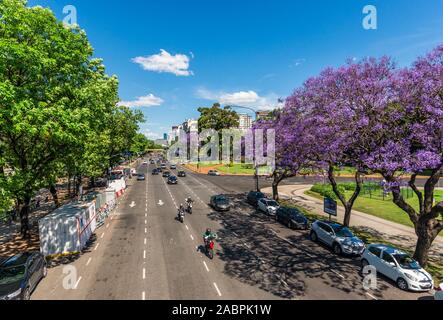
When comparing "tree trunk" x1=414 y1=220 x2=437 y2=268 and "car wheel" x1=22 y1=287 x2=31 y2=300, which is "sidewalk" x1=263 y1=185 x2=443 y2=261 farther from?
"car wheel" x1=22 y1=287 x2=31 y2=300

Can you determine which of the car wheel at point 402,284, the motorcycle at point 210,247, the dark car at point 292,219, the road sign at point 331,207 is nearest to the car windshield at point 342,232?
the dark car at point 292,219

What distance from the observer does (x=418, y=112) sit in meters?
14.0

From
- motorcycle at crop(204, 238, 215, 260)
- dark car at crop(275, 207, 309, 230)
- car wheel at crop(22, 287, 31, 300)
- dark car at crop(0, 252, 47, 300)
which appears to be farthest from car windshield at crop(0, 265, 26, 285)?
dark car at crop(275, 207, 309, 230)

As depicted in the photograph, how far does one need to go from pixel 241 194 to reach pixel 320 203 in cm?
1122

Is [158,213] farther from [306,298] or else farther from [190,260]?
[306,298]

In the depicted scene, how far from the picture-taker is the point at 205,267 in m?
15.5

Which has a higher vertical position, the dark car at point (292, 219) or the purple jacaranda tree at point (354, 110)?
the purple jacaranda tree at point (354, 110)

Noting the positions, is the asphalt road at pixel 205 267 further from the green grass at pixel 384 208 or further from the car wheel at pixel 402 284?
the green grass at pixel 384 208

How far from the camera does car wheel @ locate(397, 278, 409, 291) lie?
13.2 m

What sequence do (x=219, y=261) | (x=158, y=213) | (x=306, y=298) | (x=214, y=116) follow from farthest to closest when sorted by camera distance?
(x=214, y=116), (x=158, y=213), (x=219, y=261), (x=306, y=298)

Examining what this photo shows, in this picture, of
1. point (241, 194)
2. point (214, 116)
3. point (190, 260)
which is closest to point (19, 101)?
point (190, 260)

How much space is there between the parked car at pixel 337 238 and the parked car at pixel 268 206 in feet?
23.2

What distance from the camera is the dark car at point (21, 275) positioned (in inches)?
444
